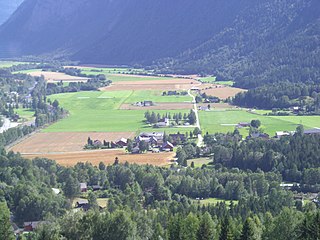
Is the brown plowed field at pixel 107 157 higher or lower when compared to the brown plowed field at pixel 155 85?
lower

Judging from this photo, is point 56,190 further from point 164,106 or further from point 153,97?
point 153,97

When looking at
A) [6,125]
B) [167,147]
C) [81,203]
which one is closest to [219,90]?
[6,125]

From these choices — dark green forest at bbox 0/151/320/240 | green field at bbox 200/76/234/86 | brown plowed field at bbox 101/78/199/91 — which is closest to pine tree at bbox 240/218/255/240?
dark green forest at bbox 0/151/320/240

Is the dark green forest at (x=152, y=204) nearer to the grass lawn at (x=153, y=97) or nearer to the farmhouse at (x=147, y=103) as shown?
the farmhouse at (x=147, y=103)

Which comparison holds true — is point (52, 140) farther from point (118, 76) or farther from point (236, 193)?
point (118, 76)

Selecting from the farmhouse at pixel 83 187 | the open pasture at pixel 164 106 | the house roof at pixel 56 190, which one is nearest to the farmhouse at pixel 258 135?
the farmhouse at pixel 83 187

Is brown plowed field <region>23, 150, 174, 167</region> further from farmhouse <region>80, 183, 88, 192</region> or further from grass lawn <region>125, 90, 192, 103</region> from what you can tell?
grass lawn <region>125, 90, 192, 103</region>
